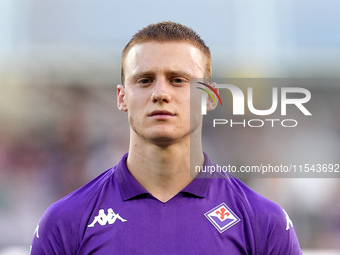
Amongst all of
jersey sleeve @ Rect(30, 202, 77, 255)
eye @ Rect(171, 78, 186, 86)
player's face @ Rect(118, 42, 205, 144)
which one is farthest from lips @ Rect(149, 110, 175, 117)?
jersey sleeve @ Rect(30, 202, 77, 255)

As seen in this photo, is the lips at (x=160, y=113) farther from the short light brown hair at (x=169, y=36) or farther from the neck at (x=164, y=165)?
the short light brown hair at (x=169, y=36)

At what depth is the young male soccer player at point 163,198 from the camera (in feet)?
8.31

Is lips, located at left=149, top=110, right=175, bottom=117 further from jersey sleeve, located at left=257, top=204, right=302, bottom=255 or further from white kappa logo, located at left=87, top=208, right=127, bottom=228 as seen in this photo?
jersey sleeve, located at left=257, top=204, right=302, bottom=255

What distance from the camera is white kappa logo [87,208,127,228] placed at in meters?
2.59

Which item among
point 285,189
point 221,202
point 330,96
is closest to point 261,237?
point 221,202

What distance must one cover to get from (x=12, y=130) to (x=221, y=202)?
6613mm

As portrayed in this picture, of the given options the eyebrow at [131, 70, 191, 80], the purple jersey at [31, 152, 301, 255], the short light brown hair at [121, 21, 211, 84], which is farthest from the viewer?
the short light brown hair at [121, 21, 211, 84]

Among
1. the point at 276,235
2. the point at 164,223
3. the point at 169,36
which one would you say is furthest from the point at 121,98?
the point at 276,235

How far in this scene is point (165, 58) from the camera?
8.78ft

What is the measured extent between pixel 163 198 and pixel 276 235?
0.63m

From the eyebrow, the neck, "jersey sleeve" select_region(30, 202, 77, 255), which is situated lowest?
"jersey sleeve" select_region(30, 202, 77, 255)

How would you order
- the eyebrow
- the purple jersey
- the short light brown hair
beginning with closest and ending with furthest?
the purple jersey, the eyebrow, the short light brown hair

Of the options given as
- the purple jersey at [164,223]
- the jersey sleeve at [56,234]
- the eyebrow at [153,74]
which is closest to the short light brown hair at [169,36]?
the eyebrow at [153,74]

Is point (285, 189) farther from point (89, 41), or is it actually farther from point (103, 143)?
point (89, 41)
